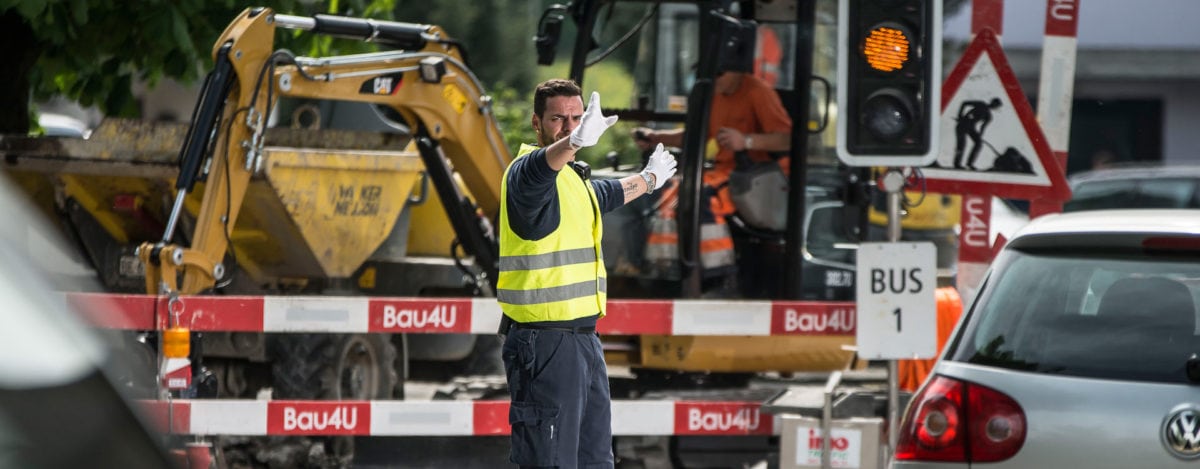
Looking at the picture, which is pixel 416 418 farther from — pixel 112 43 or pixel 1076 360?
pixel 1076 360

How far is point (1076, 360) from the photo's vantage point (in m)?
5.06

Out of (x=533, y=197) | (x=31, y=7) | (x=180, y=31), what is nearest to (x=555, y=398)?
(x=533, y=197)

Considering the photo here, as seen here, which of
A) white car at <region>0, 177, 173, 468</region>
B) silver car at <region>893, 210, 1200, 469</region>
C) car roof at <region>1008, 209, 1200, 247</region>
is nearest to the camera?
white car at <region>0, 177, 173, 468</region>

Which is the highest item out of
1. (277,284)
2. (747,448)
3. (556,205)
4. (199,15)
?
(199,15)

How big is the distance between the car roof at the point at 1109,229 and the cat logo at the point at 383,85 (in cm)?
407

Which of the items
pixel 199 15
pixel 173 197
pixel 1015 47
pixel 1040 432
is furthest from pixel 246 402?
pixel 1015 47

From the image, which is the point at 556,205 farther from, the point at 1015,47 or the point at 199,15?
the point at 1015,47

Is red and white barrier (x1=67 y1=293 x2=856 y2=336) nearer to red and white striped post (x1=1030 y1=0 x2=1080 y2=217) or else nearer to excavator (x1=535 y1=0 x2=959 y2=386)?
excavator (x1=535 y1=0 x2=959 y2=386)

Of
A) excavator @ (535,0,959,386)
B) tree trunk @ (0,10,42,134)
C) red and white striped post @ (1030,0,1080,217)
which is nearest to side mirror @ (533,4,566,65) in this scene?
excavator @ (535,0,959,386)

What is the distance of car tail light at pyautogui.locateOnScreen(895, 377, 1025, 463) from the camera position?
16.5 ft

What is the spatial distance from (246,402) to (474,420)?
101 cm

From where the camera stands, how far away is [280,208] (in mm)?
8797

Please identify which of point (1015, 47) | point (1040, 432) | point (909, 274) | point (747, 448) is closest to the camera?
point (1040, 432)

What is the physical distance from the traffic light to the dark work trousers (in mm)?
2014
